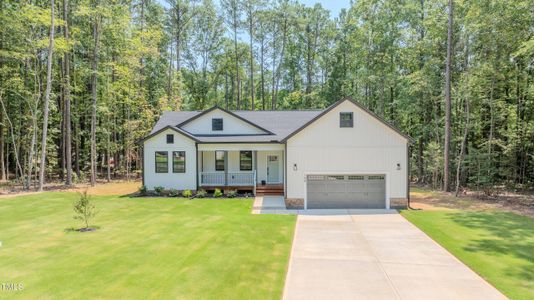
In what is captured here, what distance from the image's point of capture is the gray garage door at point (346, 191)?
15.2 metres

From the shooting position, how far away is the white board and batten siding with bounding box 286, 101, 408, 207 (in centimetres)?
1502

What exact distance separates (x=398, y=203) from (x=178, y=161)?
12656mm

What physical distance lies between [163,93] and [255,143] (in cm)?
1824

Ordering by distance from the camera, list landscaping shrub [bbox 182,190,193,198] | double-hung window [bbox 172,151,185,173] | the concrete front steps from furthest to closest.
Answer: double-hung window [bbox 172,151,185,173] < the concrete front steps < landscaping shrub [bbox 182,190,193,198]

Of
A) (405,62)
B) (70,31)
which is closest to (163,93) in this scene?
(70,31)

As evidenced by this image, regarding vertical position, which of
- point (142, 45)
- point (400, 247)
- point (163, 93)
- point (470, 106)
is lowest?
point (400, 247)

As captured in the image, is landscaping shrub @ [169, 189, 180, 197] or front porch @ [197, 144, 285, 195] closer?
landscaping shrub @ [169, 189, 180, 197]

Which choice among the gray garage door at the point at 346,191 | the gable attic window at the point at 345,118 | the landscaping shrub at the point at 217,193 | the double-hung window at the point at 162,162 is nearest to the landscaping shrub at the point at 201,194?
the landscaping shrub at the point at 217,193

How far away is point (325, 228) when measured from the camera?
448 inches

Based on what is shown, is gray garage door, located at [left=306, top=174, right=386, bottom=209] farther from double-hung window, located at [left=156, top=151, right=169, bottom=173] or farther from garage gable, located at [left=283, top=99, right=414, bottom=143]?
double-hung window, located at [left=156, top=151, right=169, bottom=173]

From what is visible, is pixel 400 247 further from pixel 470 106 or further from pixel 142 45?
pixel 142 45

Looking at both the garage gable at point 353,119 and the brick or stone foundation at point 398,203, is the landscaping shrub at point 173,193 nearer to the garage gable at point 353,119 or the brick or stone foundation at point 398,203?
the garage gable at point 353,119

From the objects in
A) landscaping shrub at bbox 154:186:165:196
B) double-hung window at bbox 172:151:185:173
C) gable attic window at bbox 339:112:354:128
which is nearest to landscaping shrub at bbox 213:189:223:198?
double-hung window at bbox 172:151:185:173

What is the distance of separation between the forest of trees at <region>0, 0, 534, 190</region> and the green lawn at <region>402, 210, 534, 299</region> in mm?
6422
